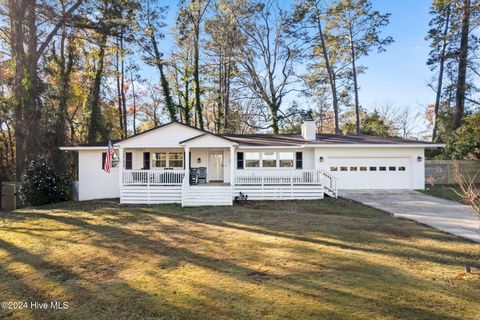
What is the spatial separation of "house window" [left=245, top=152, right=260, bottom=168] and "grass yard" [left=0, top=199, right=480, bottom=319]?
6649 millimetres

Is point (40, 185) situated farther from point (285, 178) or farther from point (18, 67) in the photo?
point (285, 178)

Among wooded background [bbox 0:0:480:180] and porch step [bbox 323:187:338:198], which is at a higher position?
wooded background [bbox 0:0:480:180]

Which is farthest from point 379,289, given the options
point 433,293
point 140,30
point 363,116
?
point 363,116

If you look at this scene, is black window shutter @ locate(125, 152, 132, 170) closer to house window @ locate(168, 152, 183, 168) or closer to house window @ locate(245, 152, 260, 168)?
house window @ locate(168, 152, 183, 168)

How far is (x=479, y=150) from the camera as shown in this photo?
18547mm

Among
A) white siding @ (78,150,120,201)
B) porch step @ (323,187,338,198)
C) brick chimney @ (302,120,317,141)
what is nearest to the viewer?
porch step @ (323,187,338,198)

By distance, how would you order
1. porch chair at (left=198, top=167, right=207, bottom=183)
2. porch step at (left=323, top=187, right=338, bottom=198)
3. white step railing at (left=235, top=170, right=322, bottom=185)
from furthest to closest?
porch chair at (left=198, top=167, right=207, bottom=183)
white step railing at (left=235, top=170, right=322, bottom=185)
porch step at (left=323, top=187, right=338, bottom=198)

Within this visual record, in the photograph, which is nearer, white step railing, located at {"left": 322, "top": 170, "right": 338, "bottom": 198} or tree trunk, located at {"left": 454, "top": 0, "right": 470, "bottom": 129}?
white step railing, located at {"left": 322, "top": 170, "right": 338, "bottom": 198}

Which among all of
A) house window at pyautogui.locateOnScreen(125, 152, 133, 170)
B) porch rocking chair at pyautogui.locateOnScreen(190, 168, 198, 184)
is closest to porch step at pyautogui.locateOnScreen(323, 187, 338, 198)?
porch rocking chair at pyautogui.locateOnScreen(190, 168, 198, 184)

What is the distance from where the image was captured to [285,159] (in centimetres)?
1625

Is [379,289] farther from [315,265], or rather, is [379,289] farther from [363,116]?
[363,116]

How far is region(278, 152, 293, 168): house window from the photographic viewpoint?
1623 centimetres

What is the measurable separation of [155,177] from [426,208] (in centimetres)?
1167

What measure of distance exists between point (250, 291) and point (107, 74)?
25.7 m
